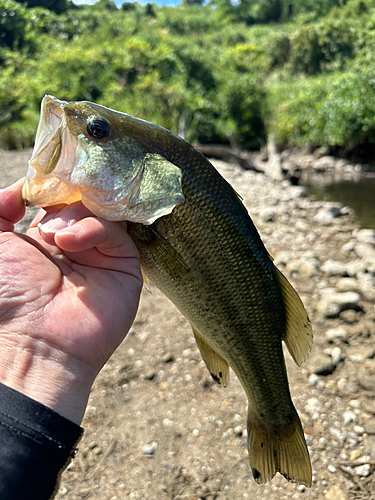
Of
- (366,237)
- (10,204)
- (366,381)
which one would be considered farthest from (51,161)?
(366,237)

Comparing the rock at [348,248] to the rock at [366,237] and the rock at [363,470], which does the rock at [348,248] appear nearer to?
the rock at [366,237]

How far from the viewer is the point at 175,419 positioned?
3590 millimetres

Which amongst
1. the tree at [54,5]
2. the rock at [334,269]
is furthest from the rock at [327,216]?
the tree at [54,5]

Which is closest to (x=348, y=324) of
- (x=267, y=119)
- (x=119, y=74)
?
(x=267, y=119)

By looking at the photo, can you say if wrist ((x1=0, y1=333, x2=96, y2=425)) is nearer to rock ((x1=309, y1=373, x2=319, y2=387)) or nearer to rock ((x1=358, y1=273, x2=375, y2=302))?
rock ((x1=309, y1=373, x2=319, y2=387))

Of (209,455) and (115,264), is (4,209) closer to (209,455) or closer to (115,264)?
(115,264)

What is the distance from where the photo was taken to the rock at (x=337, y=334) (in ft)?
14.4

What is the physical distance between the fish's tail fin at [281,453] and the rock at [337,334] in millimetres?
2506

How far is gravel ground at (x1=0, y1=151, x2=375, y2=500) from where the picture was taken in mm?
2975

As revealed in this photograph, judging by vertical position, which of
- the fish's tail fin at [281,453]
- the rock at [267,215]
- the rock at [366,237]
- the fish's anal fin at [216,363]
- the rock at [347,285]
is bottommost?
the rock at [267,215]

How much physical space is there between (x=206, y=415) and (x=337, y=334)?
1.93 m

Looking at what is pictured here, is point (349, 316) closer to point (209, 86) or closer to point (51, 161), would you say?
point (51, 161)

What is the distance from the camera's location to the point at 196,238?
74.6 inches

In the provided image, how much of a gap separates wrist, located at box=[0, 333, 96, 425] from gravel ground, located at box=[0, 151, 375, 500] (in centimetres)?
188
